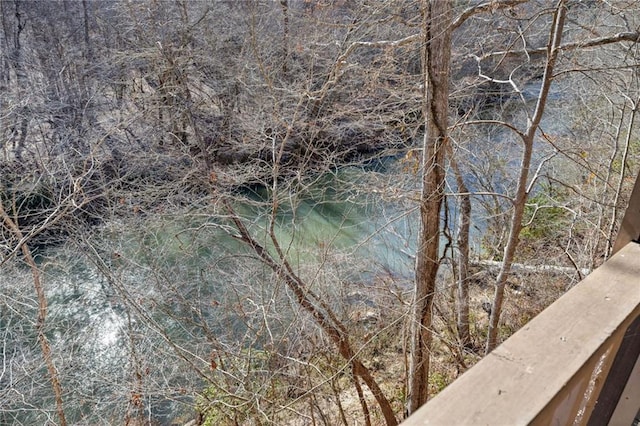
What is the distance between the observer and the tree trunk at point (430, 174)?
15.7 feet

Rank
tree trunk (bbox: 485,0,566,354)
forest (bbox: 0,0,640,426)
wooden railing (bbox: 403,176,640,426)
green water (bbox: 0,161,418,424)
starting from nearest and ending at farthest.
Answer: wooden railing (bbox: 403,176,640,426), tree trunk (bbox: 485,0,566,354), forest (bbox: 0,0,640,426), green water (bbox: 0,161,418,424)

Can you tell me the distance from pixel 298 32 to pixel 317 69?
0.95 meters

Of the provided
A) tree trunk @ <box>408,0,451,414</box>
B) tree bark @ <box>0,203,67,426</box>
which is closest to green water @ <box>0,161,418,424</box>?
tree bark @ <box>0,203,67,426</box>

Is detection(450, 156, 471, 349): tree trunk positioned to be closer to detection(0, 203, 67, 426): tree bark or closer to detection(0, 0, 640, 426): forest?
detection(0, 0, 640, 426): forest

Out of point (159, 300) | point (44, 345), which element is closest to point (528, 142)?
point (159, 300)

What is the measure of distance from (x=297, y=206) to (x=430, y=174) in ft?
13.1

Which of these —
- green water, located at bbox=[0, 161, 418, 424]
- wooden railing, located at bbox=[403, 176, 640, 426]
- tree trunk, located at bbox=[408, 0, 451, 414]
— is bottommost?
green water, located at bbox=[0, 161, 418, 424]

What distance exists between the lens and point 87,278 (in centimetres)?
811

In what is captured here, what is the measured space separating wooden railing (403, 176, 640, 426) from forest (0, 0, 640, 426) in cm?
328

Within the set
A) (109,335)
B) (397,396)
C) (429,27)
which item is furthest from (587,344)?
(109,335)

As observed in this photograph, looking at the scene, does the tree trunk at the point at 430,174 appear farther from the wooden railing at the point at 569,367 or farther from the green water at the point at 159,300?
the wooden railing at the point at 569,367

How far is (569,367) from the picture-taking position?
76 centimetres

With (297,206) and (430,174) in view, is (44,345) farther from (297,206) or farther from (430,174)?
(430,174)

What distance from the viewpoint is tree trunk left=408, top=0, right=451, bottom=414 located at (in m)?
4.79
